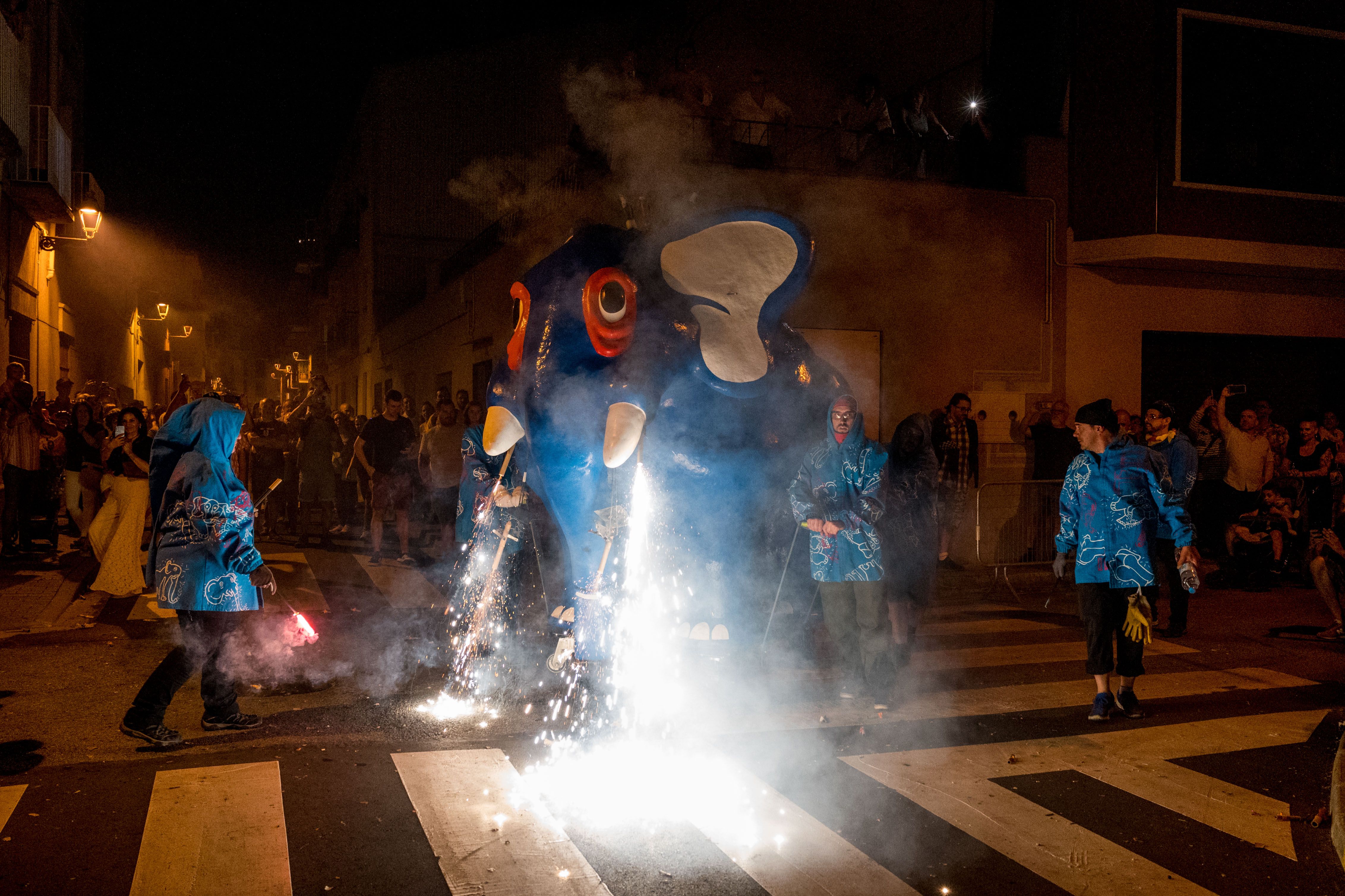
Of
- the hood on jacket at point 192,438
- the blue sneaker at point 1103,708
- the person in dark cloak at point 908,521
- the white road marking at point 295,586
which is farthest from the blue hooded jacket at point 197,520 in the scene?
the blue sneaker at point 1103,708

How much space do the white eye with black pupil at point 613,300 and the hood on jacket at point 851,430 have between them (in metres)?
1.32

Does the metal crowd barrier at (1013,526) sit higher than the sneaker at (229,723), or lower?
higher

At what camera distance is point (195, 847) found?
3.74m

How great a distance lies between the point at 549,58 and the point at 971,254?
11814 mm

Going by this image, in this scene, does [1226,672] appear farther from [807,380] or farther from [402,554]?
[402,554]

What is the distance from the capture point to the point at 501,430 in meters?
4.69

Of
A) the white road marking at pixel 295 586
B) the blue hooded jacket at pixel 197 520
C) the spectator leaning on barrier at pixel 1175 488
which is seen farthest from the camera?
the white road marking at pixel 295 586

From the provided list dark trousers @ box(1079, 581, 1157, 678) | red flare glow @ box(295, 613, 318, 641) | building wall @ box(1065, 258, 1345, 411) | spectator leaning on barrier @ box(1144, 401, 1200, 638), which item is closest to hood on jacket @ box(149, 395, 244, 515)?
red flare glow @ box(295, 613, 318, 641)

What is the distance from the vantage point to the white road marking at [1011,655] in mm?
6910

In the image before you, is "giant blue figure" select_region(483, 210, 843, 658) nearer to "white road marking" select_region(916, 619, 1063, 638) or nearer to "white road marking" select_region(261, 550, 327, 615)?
"white road marking" select_region(261, 550, 327, 615)

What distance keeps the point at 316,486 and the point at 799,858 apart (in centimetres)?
1010

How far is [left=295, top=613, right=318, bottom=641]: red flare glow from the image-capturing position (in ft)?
18.0

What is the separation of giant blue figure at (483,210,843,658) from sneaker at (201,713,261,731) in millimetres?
1840

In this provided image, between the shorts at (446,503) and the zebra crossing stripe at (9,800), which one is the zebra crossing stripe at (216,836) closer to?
the zebra crossing stripe at (9,800)
